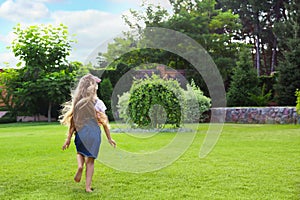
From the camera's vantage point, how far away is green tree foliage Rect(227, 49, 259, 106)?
1734 cm

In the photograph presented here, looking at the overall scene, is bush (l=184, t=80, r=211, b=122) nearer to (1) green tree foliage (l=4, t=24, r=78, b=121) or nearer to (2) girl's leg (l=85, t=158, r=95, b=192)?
(2) girl's leg (l=85, t=158, r=95, b=192)

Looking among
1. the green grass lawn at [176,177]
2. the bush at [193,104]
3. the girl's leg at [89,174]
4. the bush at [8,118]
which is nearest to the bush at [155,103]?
the bush at [193,104]

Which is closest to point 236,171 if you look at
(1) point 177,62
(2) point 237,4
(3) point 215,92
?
(3) point 215,92

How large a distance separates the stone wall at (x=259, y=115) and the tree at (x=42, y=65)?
714 centimetres

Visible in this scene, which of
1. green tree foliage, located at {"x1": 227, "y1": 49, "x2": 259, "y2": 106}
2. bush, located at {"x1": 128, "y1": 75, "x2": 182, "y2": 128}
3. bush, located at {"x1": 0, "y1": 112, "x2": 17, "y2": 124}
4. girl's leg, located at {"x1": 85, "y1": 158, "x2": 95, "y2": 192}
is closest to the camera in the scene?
girl's leg, located at {"x1": 85, "y1": 158, "x2": 95, "y2": 192}

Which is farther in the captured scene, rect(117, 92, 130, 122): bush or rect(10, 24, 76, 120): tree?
rect(10, 24, 76, 120): tree

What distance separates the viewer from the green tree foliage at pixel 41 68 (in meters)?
18.4

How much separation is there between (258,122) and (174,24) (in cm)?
990

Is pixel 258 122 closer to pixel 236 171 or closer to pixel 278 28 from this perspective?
pixel 236 171

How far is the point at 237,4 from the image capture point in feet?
93.5

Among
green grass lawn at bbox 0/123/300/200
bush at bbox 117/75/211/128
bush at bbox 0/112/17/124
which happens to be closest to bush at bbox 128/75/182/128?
bush at bbox 117/75/211/128

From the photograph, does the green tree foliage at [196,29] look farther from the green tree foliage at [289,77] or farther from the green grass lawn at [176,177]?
the green grass lawn at [176,177]

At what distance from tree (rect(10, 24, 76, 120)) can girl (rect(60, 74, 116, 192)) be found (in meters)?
14.2

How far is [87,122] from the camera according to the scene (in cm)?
400
